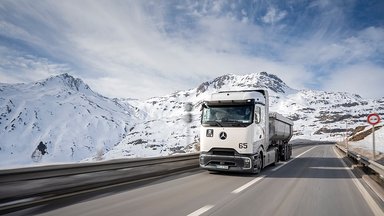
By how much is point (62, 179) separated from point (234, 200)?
4.33 m

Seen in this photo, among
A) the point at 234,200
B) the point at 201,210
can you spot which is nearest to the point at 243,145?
the point at 234,200

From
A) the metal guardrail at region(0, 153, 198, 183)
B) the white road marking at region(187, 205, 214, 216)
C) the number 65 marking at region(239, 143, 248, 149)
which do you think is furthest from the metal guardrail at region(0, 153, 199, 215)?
the white road marking at region(187, 205, 214, 216)

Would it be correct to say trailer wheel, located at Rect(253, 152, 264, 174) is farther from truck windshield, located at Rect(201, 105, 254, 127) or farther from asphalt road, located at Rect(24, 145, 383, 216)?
asphalt road, located at Rect(24, 145, 383, 216)

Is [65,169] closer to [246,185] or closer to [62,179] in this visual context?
[62,179]

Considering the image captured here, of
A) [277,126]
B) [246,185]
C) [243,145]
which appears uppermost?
[277,126]

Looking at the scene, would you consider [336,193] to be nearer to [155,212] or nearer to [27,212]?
[155,212]

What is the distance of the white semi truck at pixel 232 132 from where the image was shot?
13.2 m

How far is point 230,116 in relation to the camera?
536 inches

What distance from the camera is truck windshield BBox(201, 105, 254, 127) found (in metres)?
13.4

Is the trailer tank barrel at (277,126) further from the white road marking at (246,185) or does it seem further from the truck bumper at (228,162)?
the white road marking at (246,185)

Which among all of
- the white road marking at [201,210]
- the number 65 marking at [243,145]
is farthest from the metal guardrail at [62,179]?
the white road marking at [201,210]

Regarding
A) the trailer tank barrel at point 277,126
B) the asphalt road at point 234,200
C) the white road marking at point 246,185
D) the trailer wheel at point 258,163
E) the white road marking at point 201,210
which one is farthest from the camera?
the trailer tank barrel at point 277,126

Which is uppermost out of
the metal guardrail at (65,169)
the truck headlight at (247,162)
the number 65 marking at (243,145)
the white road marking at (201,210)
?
the number 65 marking at (243,145)

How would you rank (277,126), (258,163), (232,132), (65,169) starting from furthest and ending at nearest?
(277,126), (258,163), (232,132), (65,169)
